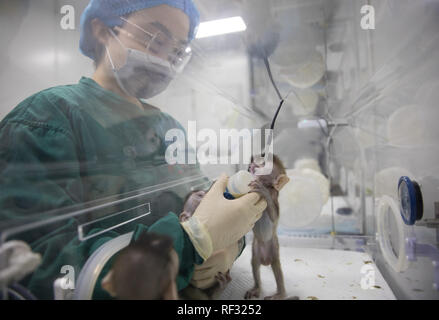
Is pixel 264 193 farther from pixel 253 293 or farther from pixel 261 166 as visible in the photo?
pixel 253 293

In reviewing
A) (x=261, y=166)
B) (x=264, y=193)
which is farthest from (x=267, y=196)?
(x=261, y=166)

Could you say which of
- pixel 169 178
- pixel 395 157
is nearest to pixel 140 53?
pixel 169 178

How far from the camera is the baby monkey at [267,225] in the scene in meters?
0.92

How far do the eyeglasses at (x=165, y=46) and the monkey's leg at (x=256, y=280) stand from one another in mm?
814

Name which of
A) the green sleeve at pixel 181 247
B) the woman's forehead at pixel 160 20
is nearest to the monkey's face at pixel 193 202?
the green sleeve at pixel 181 247

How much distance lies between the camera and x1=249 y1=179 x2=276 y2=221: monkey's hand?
89 cm

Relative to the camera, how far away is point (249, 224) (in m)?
0.84

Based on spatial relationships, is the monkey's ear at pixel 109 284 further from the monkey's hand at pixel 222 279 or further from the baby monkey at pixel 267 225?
the baby monkey at pixel 267 225

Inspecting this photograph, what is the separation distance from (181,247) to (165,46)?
655mm

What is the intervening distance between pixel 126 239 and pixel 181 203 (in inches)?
10.5

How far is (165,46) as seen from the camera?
0.81 m

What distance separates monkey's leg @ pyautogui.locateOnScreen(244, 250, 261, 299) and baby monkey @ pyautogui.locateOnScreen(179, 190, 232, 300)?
0.08 metres

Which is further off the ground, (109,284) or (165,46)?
(165,46)
